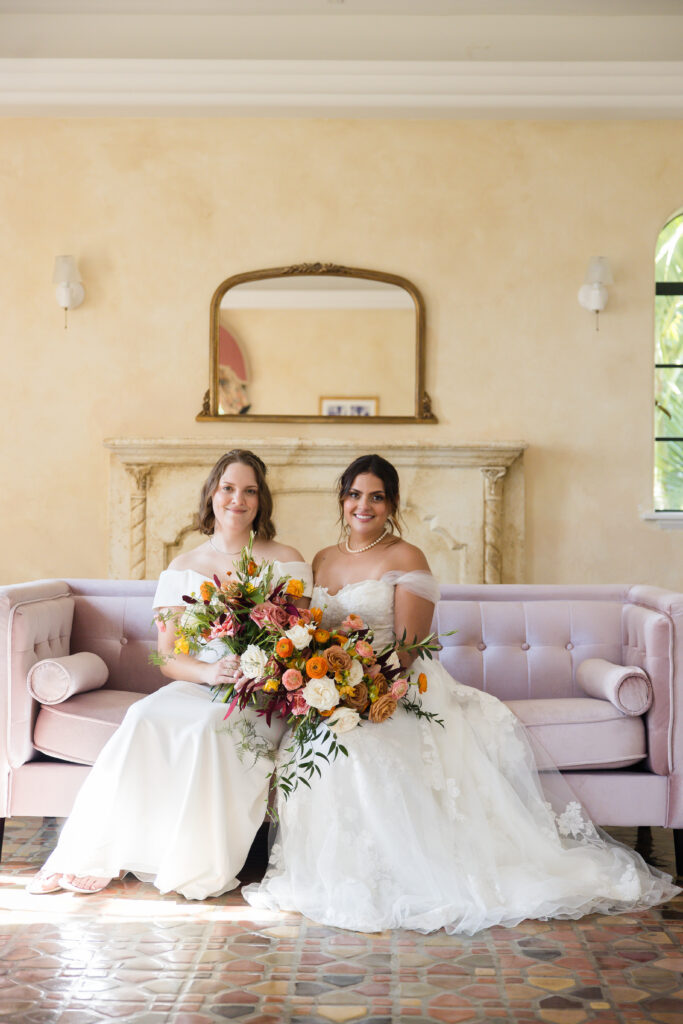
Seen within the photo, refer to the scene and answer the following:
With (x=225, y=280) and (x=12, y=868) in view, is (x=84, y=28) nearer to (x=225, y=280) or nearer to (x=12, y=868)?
(x=225, y=280)

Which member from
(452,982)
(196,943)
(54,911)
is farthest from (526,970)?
(54,911)

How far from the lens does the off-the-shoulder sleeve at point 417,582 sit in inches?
134

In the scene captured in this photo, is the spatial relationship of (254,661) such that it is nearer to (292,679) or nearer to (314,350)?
(292,679)

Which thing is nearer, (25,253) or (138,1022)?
(138,1022)

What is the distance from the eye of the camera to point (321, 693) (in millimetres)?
2969

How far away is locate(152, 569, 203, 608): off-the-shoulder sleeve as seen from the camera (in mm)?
Result: 3625

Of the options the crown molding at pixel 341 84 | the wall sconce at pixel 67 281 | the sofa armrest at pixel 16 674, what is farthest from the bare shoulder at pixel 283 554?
the crown molding at pixel 341 84

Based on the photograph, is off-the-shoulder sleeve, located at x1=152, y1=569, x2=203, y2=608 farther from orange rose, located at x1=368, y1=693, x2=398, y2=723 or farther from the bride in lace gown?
orange rose, located at x1=368, y1=693, x2=398, y2=723

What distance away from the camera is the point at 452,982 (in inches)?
97.8

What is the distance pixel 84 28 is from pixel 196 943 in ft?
18.2

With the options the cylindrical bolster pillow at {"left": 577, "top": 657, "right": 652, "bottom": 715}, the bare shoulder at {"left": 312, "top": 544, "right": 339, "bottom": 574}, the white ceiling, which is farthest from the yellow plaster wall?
the cylindrical bolster pillow at {"left": 577, "top": 657, "right": 652, "bottom": 715}

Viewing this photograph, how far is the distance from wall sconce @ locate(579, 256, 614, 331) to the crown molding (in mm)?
958

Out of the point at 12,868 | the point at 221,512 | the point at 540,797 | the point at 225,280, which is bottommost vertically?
the point at 12,868

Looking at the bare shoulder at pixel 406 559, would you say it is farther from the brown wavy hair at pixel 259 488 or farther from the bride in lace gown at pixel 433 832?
the brown wavy hair at pixel 259 488
